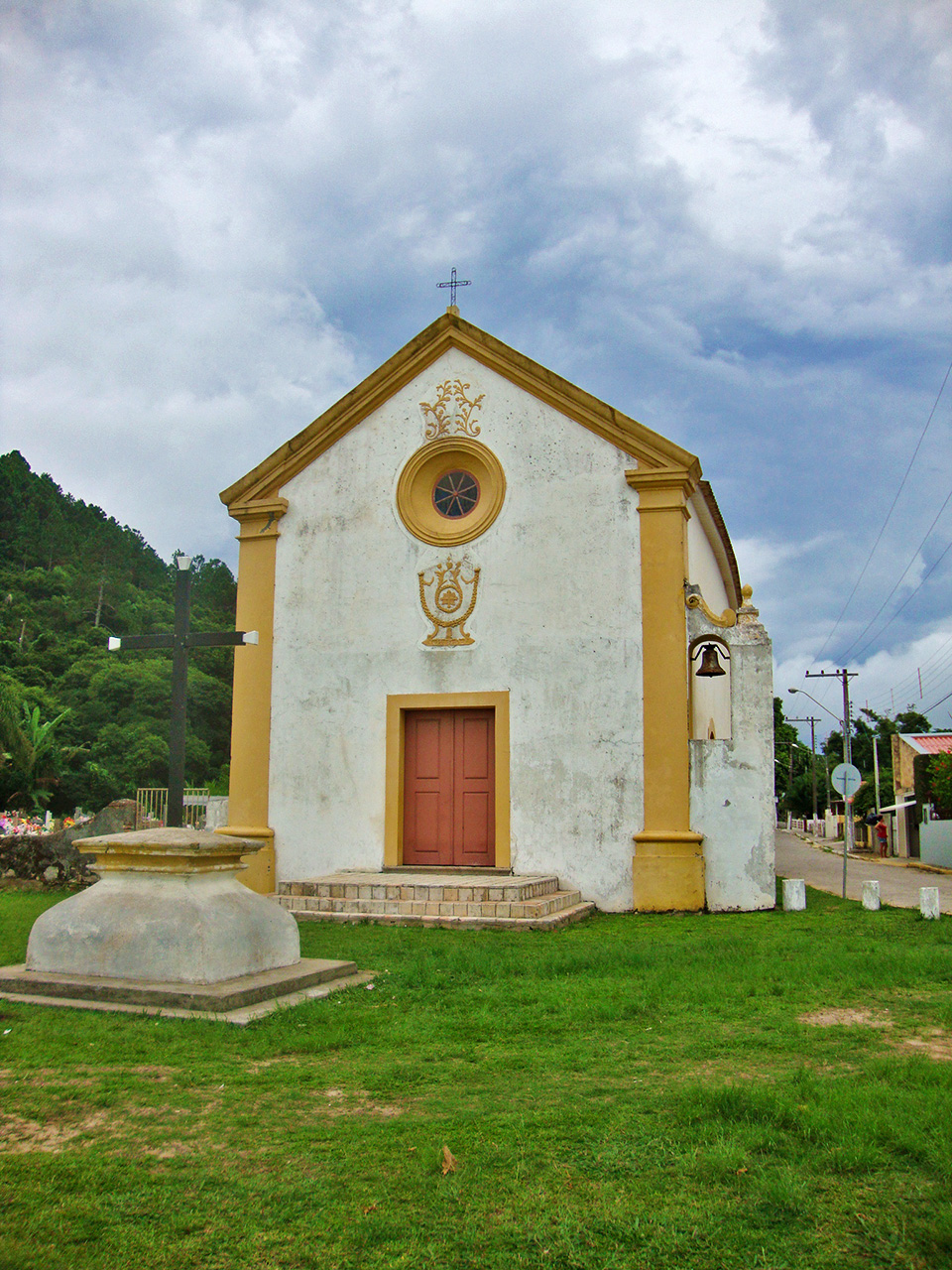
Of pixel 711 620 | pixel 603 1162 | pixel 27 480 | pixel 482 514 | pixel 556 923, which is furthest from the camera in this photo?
pixel 27 480

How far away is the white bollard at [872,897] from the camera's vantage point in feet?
40.5

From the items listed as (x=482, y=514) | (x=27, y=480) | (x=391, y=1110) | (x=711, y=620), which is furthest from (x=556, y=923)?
(x=27, y=480)

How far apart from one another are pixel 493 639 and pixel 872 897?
221 inches

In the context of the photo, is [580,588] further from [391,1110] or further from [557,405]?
[391,1110]

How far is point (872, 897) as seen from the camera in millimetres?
12438

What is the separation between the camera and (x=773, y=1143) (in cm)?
369

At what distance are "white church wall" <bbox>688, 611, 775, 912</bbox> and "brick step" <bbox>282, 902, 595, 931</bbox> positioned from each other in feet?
6.90

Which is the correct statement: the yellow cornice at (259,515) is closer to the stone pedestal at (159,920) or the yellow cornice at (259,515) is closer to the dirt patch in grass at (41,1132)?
the stone pedestal at (159,920)

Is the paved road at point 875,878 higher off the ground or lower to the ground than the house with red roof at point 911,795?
lower

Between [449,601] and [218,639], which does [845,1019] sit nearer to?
[218,639]

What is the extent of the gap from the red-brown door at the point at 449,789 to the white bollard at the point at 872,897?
15.1 feet

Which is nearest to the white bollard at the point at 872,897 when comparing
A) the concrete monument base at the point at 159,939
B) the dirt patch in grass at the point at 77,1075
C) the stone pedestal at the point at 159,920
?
the concrete monument base at the point at 159,939

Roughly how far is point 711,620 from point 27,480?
5541cm

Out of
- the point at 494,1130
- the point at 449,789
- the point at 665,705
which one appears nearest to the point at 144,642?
the point at 449,789
